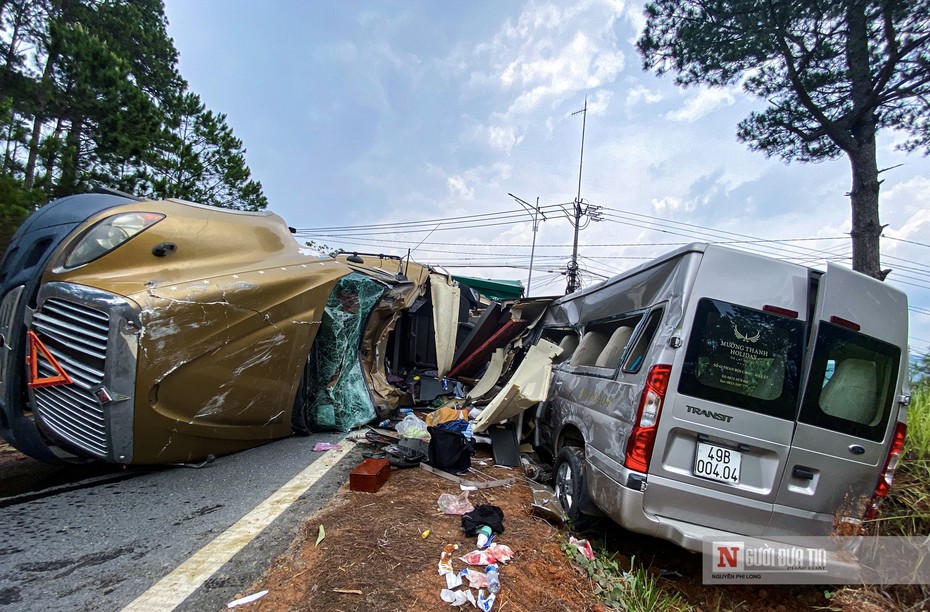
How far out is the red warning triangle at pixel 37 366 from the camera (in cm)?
262

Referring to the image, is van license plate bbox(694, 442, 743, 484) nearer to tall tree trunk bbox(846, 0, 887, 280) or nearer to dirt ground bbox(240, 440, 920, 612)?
dirt ground bbox(240, 440, 920, 612)

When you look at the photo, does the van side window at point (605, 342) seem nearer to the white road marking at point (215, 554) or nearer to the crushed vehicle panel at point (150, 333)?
the white road marking at point (215, 554)

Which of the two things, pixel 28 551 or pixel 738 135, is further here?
pixel 738 135

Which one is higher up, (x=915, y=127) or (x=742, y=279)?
(x=915, y=127)

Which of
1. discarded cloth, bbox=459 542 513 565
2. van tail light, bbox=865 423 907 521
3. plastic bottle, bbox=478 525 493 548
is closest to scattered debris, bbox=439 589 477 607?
discarded cloth, bbox=459 542 513 565

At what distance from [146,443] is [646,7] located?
346 inches

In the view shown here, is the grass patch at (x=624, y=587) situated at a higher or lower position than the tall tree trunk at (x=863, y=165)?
lower

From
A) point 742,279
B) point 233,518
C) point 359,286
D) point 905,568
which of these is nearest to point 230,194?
point 359,286

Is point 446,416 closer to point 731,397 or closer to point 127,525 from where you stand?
point 127,525

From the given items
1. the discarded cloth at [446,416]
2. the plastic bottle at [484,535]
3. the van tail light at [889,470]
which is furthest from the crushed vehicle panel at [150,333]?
the van tail light at [889,470]

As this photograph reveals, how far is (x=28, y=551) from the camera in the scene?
2.17m

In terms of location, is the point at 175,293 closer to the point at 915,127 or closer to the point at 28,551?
the point at 28,551

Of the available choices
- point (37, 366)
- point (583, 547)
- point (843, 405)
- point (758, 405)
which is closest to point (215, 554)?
point (37, 366)

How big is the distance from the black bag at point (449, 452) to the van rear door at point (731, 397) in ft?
6.24
